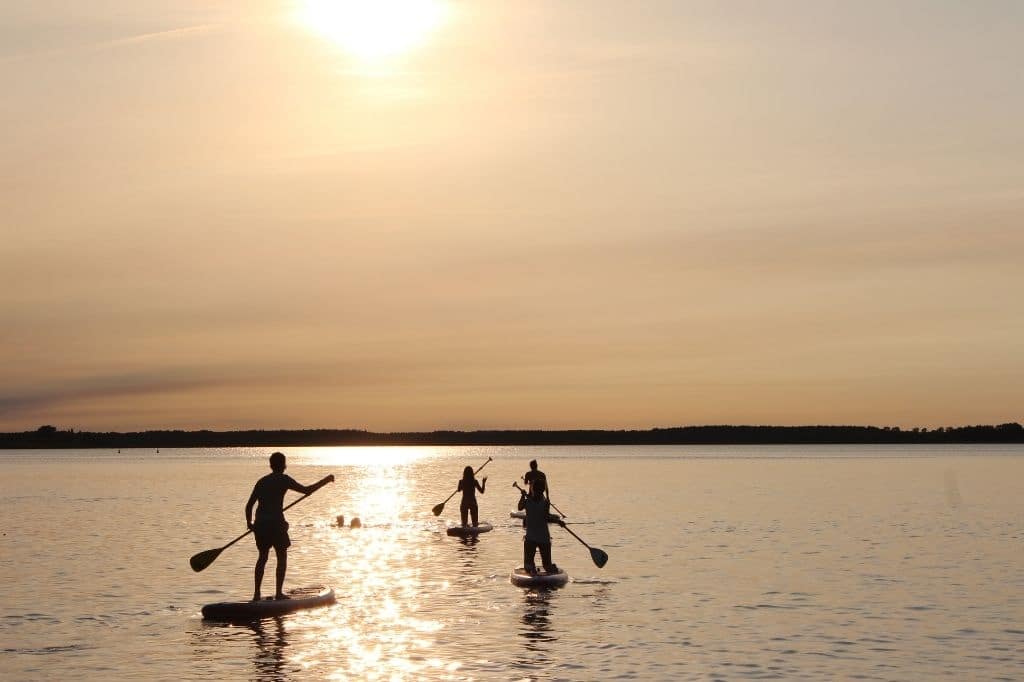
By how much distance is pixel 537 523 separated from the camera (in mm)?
28641

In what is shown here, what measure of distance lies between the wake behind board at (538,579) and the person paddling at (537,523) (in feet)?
0.79

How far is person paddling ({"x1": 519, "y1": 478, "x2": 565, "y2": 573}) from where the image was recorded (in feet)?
93.1

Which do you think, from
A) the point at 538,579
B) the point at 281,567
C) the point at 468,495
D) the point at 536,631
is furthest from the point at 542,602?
the point at 468,495

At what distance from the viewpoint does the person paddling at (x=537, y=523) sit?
93.1ft

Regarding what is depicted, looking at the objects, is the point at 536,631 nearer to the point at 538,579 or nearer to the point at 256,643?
the point at 256,643

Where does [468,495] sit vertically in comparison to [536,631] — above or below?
above

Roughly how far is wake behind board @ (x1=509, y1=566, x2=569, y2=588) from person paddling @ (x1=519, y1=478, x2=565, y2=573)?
24 centimetres

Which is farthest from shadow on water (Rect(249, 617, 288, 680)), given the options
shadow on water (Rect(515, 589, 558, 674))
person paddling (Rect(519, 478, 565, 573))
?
person paddling (Rect(519, 478, 565, 573))

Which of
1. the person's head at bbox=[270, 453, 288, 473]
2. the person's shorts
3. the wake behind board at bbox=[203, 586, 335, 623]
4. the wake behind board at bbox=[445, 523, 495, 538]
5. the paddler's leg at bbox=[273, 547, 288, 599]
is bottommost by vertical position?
the wake behind board at bbox=[203, 586, 335, 623]

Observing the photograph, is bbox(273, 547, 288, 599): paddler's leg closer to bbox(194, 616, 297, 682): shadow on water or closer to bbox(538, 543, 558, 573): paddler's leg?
bbox(194, 616, 297, 682): shadow on water

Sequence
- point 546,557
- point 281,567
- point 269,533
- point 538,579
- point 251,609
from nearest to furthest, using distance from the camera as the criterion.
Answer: point 269,533 → point 251,609 → point 281,567 → point 538,579 → point 546,557

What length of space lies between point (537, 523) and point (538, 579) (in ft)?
4.18

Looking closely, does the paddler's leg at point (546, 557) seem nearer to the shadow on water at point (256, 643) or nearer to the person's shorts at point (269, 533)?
the shadow on water at point (256, 643)

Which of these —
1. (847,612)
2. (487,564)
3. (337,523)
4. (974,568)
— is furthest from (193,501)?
(847,612)
